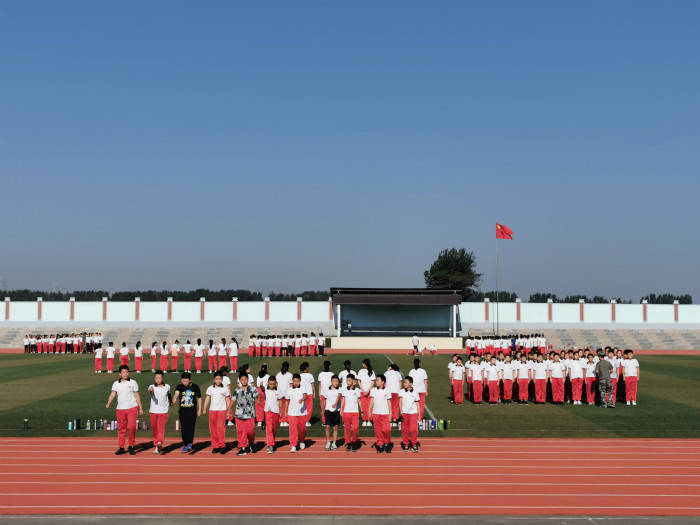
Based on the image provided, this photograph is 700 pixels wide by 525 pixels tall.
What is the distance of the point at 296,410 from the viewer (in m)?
13.2

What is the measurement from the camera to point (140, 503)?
9.78 m

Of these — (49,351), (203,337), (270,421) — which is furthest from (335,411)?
(203,337)

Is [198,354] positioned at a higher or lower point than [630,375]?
lower

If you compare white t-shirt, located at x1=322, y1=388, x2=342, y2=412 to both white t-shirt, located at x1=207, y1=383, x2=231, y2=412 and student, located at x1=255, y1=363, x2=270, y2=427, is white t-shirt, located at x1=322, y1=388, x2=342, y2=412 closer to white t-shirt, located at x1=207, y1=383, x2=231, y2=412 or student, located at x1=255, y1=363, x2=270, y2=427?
student, located at x1=255, y1=363, x2=270, y2=427

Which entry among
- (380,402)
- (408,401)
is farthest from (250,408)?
(408,401)

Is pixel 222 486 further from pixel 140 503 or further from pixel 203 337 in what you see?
pixel 203 337

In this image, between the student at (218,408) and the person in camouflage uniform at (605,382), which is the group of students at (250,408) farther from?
the person in camouflage uniform at (605,382)

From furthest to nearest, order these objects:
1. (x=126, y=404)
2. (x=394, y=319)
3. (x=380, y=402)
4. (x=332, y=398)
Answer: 1. (x=394, y=319)
2. (x=332, y=398)
3. (x=380, y=402)
4. (x=126, y=404)

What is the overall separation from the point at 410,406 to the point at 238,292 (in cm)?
7510

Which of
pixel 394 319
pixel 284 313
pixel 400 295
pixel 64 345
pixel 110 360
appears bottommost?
pixel 64 345

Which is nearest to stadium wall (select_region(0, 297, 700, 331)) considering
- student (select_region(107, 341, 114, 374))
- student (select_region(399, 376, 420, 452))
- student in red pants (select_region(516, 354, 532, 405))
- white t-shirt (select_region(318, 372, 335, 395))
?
student (select_region(107, 341, 114, 374))

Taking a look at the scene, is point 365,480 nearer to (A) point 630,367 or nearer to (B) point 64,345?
(A) point 630,367

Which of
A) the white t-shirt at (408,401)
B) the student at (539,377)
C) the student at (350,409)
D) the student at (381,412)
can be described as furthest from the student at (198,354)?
the white t-shirt at (408,401)

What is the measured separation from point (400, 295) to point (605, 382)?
35391 millimetres
